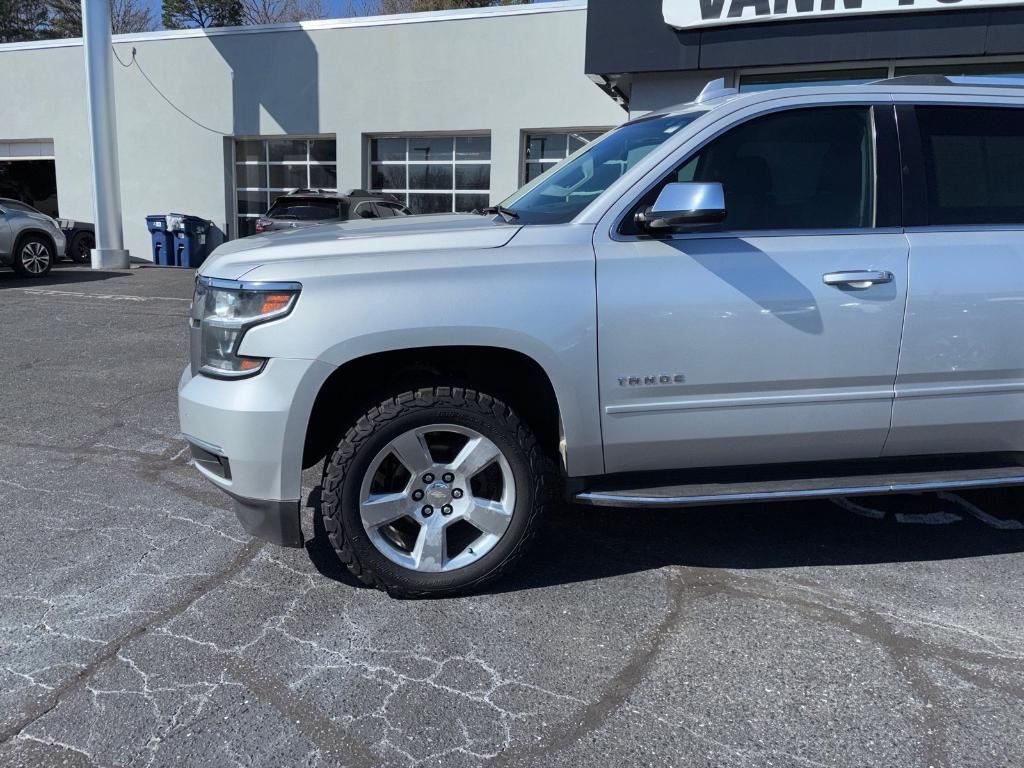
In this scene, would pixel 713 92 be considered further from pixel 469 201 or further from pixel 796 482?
pixel 469 201

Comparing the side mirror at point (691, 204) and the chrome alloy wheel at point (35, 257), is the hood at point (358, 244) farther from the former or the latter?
the chrome alloy wheel at point (35, 257)

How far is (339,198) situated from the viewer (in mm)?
12289

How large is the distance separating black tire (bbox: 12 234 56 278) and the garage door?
726cm

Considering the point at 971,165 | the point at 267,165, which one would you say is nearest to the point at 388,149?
the point at 267,165

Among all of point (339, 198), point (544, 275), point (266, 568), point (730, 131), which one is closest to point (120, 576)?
point (266, 568)

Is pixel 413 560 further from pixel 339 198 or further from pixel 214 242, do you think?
pixel 214 242

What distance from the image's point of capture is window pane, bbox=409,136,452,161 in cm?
1753

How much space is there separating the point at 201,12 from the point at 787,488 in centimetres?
4267

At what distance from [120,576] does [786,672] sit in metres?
2.69

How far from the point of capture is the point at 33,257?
48.7ft

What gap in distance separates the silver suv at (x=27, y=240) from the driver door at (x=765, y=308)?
1464 cm

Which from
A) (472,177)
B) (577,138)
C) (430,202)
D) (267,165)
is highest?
(577,138)

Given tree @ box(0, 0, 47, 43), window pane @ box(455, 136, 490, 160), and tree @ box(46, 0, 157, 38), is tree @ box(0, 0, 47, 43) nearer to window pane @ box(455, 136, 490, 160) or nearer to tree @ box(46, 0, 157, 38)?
tree @ box(46, 0, 157, 38)

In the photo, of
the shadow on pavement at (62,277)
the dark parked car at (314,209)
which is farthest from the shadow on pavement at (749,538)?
the shadow on pavement at (62,277)
